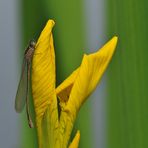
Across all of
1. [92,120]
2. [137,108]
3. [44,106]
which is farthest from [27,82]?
[92,120]

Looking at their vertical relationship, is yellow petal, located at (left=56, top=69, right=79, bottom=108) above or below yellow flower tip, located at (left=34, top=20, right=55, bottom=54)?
below

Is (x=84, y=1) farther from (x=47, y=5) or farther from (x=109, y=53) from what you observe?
(x=109, y=53)

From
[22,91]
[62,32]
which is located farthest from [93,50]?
[22,91]

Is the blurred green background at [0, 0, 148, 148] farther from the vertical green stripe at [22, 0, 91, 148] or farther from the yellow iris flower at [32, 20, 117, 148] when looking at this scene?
the yellow iris flower at [32, 20, 117, 148]

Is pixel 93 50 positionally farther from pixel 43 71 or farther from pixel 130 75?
pixel 43 71

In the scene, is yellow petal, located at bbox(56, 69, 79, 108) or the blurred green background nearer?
yellow petal, located at bbox(56, 69, 79, 108)

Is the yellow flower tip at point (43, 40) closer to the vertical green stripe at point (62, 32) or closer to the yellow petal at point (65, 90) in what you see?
the yellow petal at point (65, 90)

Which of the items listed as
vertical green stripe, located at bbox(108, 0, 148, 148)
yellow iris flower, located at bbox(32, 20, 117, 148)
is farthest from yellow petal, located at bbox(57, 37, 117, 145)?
vertical green stripe, located at bbox(108, 0, 148, 148)
